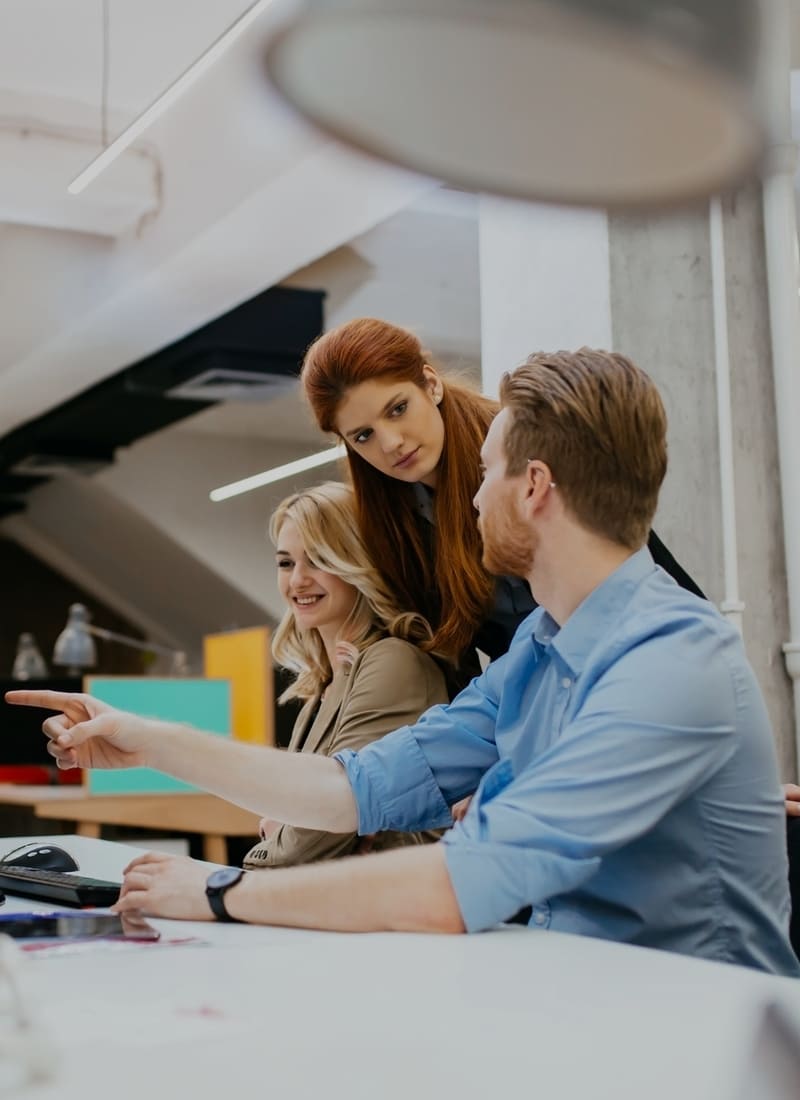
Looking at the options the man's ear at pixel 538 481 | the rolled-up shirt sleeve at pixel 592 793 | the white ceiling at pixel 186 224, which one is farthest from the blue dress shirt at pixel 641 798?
the white ceiling at pixel 186 224

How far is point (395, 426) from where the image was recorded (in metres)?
2.20

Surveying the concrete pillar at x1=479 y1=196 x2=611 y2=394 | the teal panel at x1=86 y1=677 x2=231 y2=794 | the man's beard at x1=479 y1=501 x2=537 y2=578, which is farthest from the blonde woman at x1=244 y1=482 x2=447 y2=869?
the teal panel at x1=86 y1=677 x2=231 y2=794

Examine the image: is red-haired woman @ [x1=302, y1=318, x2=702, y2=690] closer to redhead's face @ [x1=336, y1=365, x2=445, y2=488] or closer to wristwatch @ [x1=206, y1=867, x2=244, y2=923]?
redhead's face @ [x1=336, y1=365, x2=445, y2=488]

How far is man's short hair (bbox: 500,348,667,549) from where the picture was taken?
60.5 inches

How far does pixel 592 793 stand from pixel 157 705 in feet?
18.1

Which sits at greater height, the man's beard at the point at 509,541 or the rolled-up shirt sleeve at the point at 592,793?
the man's beard at the point at 509,541

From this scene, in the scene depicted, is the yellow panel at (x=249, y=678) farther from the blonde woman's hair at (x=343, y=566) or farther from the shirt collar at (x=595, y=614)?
the shirt collar at (x=595, y=614)

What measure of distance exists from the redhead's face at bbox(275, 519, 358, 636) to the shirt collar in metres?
0.86

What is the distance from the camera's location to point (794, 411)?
2.73m

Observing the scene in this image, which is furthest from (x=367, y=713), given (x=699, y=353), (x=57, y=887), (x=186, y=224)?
(x=186, y=224)

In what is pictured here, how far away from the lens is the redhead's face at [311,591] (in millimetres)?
2367

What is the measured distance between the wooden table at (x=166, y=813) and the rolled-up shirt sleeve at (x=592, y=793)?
15.8 ft

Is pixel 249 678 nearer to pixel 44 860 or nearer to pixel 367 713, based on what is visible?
pixel 367 713

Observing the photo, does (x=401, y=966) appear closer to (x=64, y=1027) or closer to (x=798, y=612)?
(x=64, y=1027)
